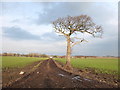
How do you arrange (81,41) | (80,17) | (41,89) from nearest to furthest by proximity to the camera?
1. (41,89)
2. (80,17)
3. (81,41)

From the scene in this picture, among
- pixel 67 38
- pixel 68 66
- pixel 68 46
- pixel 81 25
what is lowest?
pixel 68 66

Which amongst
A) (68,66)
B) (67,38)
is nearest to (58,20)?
(67,38)

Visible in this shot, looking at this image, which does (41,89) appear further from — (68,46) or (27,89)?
(68,46)

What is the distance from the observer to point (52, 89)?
751cm

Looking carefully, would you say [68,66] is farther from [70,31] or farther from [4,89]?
[4,89]

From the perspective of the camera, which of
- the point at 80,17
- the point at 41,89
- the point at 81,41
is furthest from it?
the point at 81,41

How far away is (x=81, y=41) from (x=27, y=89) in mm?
18260

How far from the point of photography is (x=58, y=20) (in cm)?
2455

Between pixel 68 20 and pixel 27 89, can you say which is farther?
pixel 68 20

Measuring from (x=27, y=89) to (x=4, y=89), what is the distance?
5.18ft

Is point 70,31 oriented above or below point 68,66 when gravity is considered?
above

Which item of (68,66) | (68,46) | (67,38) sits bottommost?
(68,66)

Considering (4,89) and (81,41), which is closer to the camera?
(4,89)

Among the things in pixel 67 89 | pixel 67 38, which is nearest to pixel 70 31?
pixel 67 38
